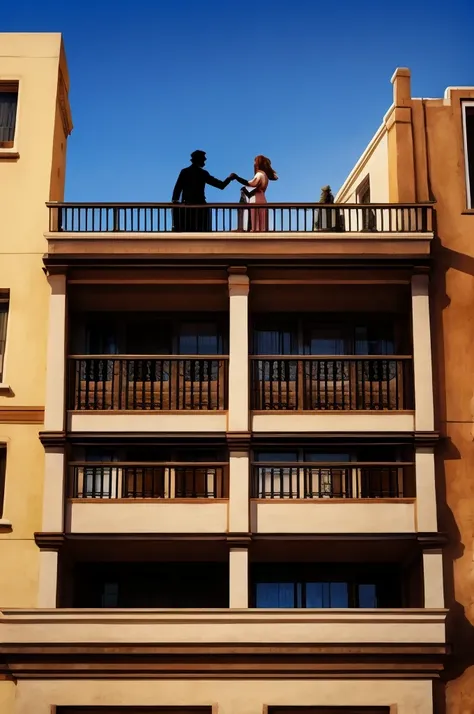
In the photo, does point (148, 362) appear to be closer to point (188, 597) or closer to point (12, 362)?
point (12, 362)

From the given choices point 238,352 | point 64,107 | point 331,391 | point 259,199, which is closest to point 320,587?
point 331,391

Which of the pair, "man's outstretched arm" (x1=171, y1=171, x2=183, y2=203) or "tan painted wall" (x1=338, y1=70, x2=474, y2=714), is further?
"man's outstretched arm" (x1=171, y1=171, x2=183, y2=203)

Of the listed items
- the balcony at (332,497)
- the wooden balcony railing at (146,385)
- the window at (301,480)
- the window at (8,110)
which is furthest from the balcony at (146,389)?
the window at (8,110)

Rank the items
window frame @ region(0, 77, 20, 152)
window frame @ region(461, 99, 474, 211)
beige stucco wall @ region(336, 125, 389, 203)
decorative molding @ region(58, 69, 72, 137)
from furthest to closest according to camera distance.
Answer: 1. beige stucco wall @ region(336, 125, 389, 203)
2. decorative molding @ region(58, 69, 72, 137)
3. window frame @ region(0, 77, 20, 152)
4. window frame @ region(461, 99, 474, 211)

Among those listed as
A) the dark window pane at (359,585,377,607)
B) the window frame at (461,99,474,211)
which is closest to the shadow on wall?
the window frame at (461,99,474,211)

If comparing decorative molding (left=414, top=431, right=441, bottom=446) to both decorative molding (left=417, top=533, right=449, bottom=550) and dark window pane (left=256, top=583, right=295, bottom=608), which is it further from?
dark window pane (left=256, top=583, right=295, bottom=608)

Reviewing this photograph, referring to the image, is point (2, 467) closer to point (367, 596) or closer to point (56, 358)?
point (56, 358)

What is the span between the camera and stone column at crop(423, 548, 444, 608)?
27406mm

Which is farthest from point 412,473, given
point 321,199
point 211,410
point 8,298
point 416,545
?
point 8,298

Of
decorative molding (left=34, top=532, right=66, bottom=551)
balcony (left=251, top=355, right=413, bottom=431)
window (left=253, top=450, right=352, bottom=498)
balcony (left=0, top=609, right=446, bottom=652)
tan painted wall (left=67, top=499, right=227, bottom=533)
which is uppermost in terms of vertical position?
balcony (left=251, top=355, right=413, bottom=431)

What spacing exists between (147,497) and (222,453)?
213 cm

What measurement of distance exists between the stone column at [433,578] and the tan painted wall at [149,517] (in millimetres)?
4153

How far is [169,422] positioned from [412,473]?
523 cm

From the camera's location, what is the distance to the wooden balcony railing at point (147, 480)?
2870 cm
